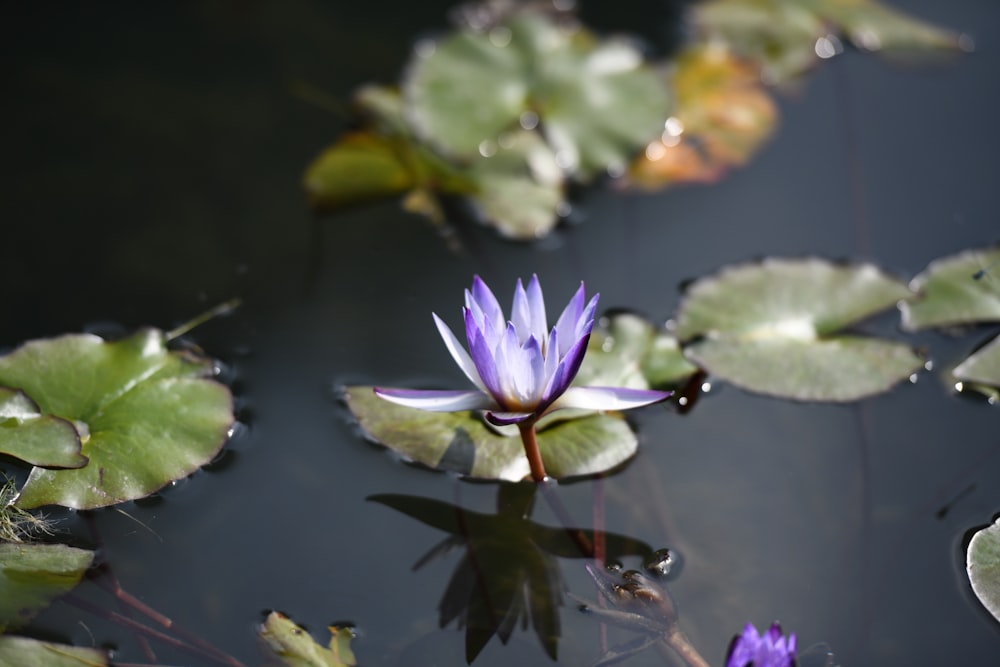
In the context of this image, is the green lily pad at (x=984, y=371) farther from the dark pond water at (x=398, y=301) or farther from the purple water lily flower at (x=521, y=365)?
the purple water lily flower at (x=521, y=365)

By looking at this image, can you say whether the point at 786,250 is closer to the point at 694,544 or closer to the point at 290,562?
the point at 694,544

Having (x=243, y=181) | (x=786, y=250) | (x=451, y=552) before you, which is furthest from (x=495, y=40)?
(x=451, y=552)

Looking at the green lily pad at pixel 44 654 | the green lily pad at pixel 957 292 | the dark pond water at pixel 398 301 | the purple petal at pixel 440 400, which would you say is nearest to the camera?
the green lily pad at pixel 44 654

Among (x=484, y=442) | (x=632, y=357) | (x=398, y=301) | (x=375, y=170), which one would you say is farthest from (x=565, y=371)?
(x=375, y=170)

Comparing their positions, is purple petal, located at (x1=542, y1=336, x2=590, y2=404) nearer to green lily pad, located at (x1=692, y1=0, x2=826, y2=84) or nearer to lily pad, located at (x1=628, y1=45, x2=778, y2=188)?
lily pad, located at (x1=628, y1=45, x2=778, y2=188)

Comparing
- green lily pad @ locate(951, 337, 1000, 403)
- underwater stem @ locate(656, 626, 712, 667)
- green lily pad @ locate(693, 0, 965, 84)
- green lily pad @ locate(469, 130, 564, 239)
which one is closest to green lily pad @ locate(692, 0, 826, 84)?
green lily pad @ locate(693, 0, 965, 84)

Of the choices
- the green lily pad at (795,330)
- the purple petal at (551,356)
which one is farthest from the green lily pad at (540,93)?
the purple petal at (551,356)
